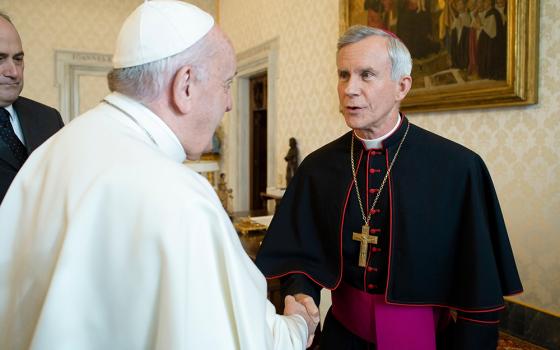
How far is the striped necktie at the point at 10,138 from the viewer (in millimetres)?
2412

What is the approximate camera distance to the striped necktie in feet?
7.91

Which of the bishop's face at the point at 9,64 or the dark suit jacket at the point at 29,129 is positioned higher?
the bishop's face at the point at 9,64

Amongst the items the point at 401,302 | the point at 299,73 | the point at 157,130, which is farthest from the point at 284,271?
the point at 299,73

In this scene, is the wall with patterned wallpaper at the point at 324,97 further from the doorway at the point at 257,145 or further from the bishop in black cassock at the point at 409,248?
the bishop in black cassock at the point at 409,248

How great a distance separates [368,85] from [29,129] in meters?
1.78

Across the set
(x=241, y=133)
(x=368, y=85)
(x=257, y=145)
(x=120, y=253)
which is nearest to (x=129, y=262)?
(x=120, y=253)

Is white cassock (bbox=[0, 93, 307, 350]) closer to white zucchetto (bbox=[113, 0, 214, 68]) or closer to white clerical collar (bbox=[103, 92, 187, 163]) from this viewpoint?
white clerical collar (bbox=[103, 92, 187, 163])

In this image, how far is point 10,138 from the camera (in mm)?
2428

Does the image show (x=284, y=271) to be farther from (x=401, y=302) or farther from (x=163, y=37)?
(x=163, y=37)

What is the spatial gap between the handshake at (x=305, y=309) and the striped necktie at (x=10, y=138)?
157 cm

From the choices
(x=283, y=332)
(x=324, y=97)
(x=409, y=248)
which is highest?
(x=324, y=97)

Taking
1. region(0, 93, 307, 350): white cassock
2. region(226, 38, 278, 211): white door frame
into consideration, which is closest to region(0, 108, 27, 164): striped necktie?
region(0, 93, 307, 350): white cassock

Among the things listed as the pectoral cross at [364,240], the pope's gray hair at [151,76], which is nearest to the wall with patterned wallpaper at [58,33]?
the pectoral cross at [364,240]

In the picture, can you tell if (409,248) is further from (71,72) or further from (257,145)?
(71,72)
